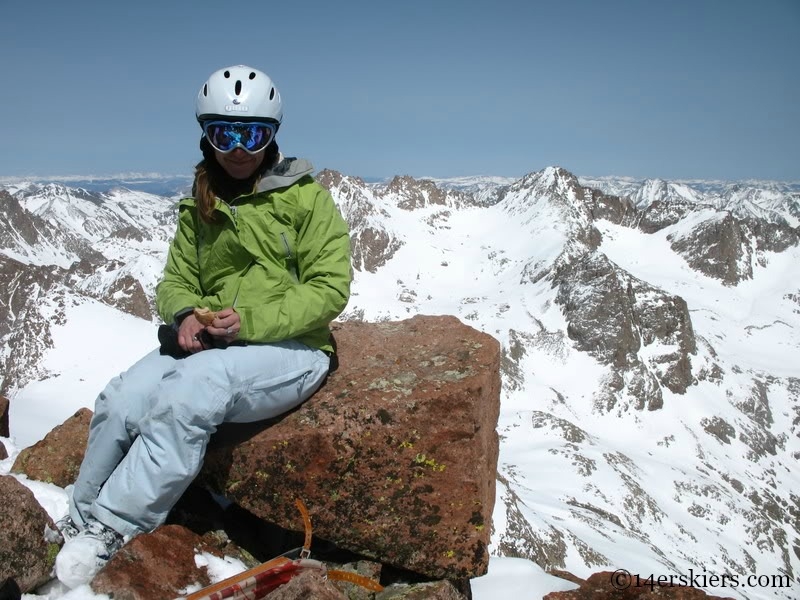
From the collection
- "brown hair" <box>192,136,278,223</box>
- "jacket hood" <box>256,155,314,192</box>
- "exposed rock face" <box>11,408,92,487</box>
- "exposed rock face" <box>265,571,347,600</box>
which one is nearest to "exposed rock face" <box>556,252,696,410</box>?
"exposed rock face" <box>11,408,92,487</box>

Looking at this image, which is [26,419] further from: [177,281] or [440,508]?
[440,508]

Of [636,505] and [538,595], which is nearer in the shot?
[538,595]

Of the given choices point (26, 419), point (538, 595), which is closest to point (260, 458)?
point (538, 595)

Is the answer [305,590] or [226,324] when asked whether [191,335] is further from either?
[305,590]

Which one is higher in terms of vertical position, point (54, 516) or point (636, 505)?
point (54, 516)

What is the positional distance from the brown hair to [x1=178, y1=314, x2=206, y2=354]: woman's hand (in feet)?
4.11

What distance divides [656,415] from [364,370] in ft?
469

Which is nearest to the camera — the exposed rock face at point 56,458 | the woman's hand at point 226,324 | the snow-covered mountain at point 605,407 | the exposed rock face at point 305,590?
the exposed rock face at point 305,590

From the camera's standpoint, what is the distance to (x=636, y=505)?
3248 inches

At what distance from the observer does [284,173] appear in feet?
21.2

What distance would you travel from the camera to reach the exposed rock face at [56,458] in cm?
757

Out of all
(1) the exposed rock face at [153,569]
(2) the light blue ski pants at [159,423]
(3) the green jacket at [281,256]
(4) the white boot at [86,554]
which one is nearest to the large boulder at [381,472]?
(2) the light blue ski pants at [159,423]

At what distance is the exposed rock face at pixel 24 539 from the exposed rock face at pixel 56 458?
2.01 m

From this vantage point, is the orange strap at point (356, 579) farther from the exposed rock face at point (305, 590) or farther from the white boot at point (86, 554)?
the white boot at point (86, 554)
